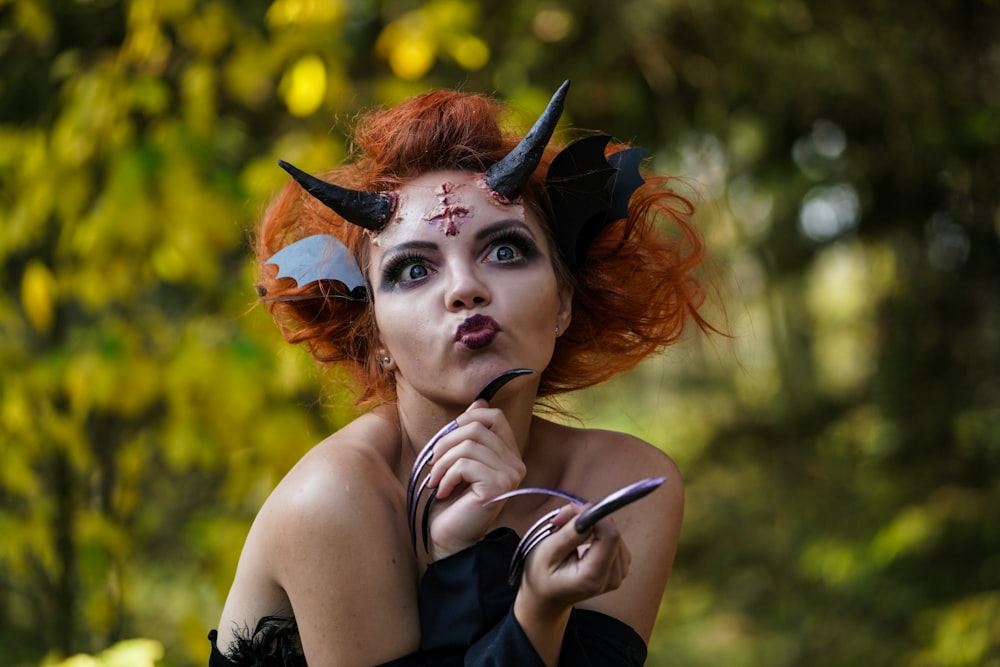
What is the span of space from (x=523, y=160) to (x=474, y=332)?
0.29 metres

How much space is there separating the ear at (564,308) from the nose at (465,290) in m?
0.21

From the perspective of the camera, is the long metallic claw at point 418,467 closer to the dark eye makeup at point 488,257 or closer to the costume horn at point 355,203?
the dark eye makeup at point 488,257

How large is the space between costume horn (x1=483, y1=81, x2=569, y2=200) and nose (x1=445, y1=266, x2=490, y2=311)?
0.54ft

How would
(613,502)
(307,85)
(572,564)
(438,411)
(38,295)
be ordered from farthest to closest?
(38,295) < (307,85) < (438,411) < (572,564) < (613,502)

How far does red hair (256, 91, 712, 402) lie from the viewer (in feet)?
6.15

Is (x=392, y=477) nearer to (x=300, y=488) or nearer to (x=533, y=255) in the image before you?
(x=300, y=488)

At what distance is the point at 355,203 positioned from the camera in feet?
5.85

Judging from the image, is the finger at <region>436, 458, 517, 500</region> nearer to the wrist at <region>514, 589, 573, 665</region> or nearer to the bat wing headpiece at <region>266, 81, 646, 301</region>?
the wrist at <region>514, 589, 573, 665</region>

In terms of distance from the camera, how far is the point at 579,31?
14.3 feet

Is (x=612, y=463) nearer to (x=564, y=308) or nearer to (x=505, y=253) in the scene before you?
(x=564, y=308)

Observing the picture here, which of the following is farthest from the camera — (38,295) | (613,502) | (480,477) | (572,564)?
(38,295)

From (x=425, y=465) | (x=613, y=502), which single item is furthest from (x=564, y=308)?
(x=613, y=502)

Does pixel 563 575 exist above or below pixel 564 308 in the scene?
below

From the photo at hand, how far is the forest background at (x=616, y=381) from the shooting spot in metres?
3.05
